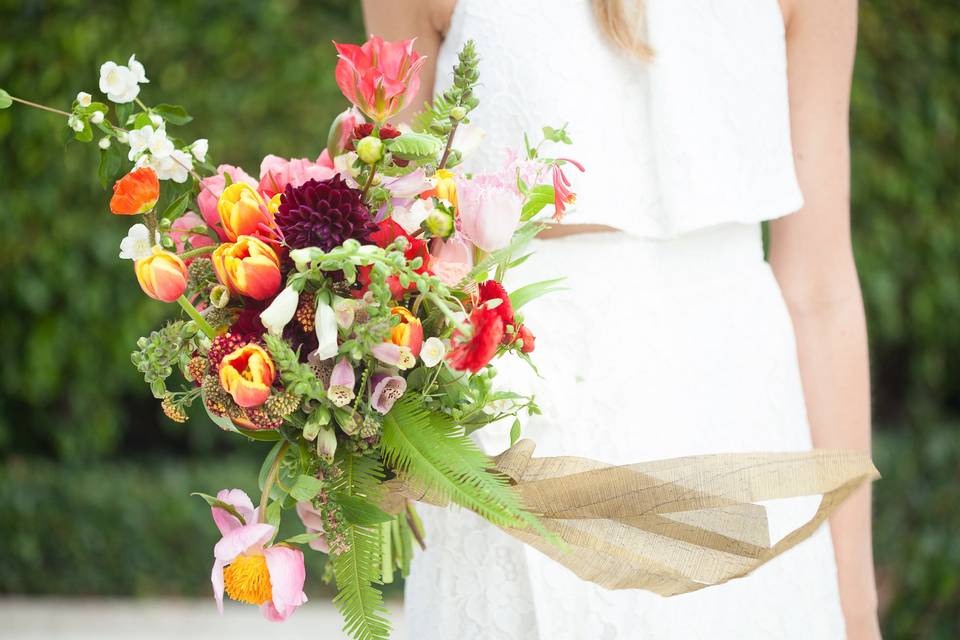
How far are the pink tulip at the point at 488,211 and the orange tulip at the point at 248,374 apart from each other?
0.25 meters

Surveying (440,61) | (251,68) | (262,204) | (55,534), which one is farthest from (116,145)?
(55,534)

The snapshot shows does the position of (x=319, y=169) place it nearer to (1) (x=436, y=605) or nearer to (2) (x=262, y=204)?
(2) (x=262, y=204)

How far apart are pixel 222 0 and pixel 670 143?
131 inches

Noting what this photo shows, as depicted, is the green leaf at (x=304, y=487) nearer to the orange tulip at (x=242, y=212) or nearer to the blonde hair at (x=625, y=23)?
the orange tulip at (x=242, y=212)

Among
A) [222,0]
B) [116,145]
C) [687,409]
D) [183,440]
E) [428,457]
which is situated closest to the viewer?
[428,457]

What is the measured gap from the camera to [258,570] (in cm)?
109

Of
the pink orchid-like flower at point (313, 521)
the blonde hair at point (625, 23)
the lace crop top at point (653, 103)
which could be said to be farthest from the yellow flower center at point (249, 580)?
the blonde hair at point (625, 23)

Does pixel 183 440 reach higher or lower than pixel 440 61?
lower

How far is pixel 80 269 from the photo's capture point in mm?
4418

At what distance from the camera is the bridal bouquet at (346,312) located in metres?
1.05

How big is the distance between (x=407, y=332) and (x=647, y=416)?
535 mm

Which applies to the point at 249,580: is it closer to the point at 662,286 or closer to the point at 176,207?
the point at 176,207

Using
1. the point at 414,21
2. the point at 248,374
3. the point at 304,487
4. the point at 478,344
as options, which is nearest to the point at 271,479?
the point at 304,487

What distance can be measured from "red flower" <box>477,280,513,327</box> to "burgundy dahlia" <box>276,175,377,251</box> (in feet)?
0.44
